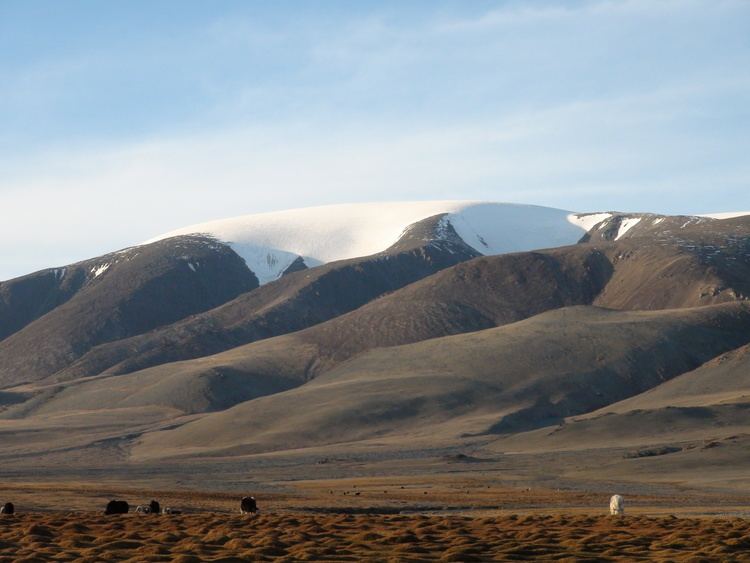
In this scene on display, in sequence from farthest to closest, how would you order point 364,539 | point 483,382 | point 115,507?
point 483,382
point 115,507
point 364,539

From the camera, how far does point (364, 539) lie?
104 feet

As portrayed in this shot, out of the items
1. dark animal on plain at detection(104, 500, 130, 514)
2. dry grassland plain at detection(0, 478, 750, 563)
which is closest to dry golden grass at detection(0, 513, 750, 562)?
dry grassland plain at detection(0, 478, 750, 563)

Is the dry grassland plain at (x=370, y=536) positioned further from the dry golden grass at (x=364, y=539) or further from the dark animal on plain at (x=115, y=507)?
the dark animal on plain at (x=115, y=507)

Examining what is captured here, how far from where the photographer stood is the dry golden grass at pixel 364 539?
2850 centimetres

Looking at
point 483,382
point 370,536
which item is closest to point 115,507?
point 370,536

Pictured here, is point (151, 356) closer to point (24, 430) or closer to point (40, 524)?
point (24, 430)

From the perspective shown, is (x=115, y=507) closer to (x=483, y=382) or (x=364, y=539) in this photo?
(x=364, y=539)

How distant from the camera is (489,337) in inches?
5448

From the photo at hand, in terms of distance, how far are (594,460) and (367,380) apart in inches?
1888

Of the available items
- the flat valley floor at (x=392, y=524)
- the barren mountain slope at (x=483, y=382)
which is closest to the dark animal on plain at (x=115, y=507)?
the flat valley floor at (x=392, y=524)

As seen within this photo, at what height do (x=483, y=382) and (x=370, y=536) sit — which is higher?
(x=370, y=536)

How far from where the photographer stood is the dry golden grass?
28500 millimetres

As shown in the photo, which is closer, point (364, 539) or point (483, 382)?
point (364, 539)

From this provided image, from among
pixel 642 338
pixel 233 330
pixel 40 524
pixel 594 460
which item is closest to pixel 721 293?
pixel 642 338
